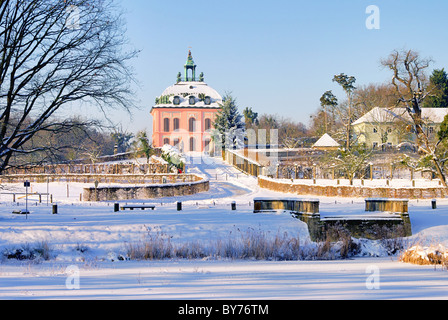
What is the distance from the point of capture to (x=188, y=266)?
12.6m

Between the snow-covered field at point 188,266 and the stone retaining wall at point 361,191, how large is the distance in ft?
17.9

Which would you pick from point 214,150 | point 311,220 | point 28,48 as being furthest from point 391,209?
point 214,150

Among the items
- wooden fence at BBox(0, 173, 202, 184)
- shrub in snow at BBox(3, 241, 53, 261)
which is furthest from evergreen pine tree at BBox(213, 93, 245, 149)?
shrub in snow at BBox(3, 241, 53, 261)

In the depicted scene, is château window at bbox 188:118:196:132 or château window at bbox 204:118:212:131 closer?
château window at bbox 204:118:212:131

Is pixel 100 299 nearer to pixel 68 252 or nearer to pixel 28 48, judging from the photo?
pixel 68 252

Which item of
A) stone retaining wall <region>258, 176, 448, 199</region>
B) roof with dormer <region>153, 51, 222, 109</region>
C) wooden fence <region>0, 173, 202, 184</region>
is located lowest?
stone retaining wall <region>258, 176, 448, 199</region>

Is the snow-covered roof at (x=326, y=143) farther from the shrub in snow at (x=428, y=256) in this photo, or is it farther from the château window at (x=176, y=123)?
the shrub in snow at (x=428, y=256)

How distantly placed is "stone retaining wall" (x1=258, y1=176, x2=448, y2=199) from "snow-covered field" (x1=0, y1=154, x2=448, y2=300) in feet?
17.9

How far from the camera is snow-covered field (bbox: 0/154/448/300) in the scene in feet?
28.7

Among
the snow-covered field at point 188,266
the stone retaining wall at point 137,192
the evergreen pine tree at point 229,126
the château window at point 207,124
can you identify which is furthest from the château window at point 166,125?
the snow-covered field at point 188,266

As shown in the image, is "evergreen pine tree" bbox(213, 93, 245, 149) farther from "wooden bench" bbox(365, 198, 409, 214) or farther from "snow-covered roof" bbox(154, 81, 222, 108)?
"wooden bench" bbox(365, 198, 409, 214)

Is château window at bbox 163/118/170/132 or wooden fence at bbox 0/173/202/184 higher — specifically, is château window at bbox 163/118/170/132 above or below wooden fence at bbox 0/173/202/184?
above

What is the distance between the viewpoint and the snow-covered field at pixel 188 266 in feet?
28.7

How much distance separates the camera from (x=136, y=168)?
5412 cm
